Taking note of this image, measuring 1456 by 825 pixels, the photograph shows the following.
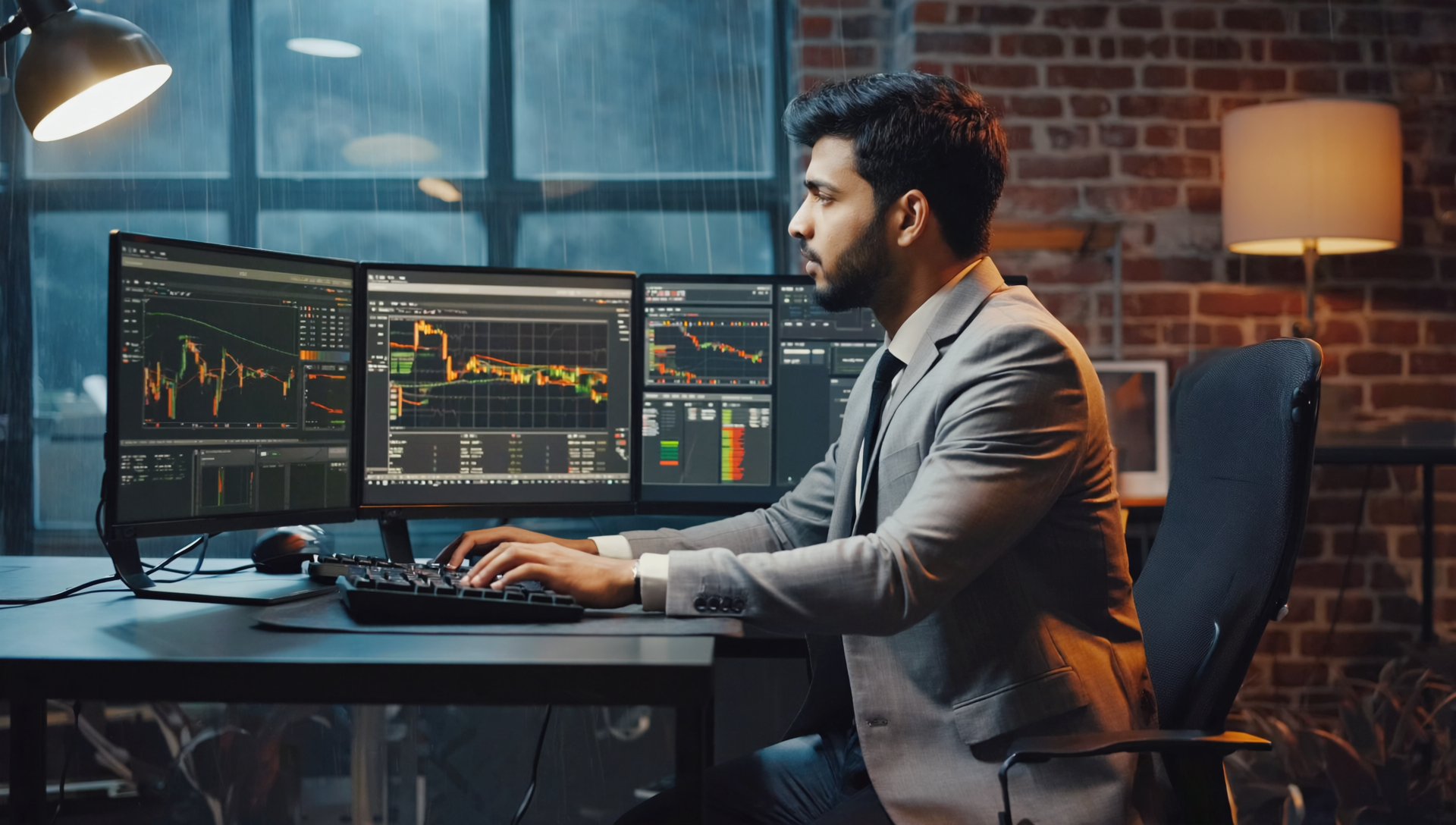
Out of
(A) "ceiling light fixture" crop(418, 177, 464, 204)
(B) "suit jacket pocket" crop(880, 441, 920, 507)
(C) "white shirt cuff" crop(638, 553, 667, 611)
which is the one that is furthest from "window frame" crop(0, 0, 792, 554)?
(C) "white shirt cuff" crop(638, 553, 667, 611)

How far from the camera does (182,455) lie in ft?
4.46

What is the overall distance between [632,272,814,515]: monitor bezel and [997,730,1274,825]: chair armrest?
0.93 m

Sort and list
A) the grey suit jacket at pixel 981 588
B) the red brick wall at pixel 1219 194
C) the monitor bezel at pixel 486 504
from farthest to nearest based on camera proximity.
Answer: the red brick wall at pixel 1219 194, the monitor bezel at pixel 486 504, the grey suit jacket at pixel 981 588

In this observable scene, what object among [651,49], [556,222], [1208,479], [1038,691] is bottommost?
[1038,691]

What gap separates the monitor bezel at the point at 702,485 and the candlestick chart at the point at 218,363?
1.89 feet

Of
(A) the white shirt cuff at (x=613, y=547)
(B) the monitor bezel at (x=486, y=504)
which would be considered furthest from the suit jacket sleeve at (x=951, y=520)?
(B) the monitor bezel at (x=486, y=504)

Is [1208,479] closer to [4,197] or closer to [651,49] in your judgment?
[651,49]

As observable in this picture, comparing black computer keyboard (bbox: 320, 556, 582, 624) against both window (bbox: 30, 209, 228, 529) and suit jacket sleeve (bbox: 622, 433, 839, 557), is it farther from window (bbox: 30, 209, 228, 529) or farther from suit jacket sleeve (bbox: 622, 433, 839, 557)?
window (bbox: 30, 209, 228, 529)

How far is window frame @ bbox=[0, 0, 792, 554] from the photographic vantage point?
2525 mm

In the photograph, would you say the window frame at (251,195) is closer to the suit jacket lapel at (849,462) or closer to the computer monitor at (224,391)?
the computer monitor at (224,391)

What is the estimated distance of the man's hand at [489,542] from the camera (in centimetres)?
138

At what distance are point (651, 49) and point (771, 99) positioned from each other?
340mm

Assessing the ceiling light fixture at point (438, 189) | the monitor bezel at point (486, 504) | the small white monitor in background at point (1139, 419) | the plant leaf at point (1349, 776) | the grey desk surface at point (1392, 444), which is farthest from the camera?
the ceiling light fixture at point (438, 189)

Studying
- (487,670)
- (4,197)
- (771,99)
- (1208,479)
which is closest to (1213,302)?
(771,99)
